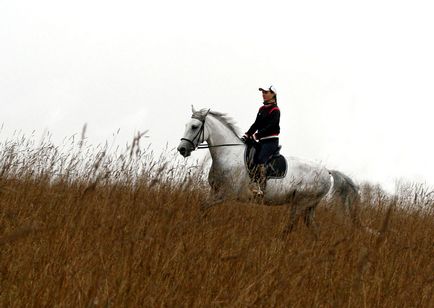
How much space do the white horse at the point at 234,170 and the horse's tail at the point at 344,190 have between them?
0.40 meters

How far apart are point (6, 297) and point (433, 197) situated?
949cm

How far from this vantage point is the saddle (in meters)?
7.62

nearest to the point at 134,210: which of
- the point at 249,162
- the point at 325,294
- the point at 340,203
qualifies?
the point at 325,294

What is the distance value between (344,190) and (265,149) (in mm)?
1827

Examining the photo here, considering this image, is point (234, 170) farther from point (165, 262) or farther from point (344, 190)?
point (165, 262)

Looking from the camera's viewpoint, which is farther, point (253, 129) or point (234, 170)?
point (253, 129)

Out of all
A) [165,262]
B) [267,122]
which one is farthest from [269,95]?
[165,262]

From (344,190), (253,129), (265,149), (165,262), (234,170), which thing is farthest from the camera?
(344,190)

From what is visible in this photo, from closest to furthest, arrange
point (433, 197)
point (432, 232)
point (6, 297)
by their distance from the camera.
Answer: point (6, 297)
point (432, 232)
point (433, 197)

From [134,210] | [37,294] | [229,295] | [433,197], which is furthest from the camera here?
[433,197]

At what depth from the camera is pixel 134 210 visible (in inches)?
158

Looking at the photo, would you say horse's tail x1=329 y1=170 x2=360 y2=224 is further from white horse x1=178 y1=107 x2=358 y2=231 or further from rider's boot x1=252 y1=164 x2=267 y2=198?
rider's boot x1=252 y1=164 x2=267 y2=198

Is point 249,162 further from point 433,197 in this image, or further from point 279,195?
point 433,197

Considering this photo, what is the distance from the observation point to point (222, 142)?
7695 mm
